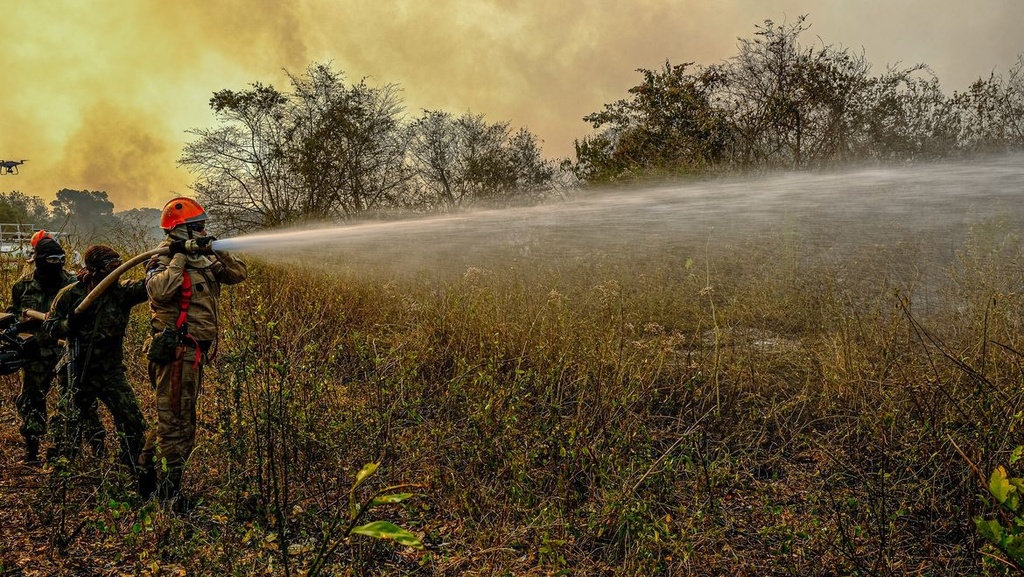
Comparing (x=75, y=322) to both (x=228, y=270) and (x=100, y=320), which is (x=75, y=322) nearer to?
(x=100, y=320)

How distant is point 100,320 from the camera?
3.90 metres

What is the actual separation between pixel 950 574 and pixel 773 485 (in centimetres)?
101

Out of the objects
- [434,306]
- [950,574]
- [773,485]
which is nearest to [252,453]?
[434,306]

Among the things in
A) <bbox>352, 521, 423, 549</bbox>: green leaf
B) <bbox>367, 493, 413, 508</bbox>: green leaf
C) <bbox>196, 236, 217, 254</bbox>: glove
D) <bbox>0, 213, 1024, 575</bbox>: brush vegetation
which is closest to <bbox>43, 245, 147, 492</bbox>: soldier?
<bbox>0, 213, 1024, 575</bbox>: brush vegetation

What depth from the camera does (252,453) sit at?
3877 millimetres

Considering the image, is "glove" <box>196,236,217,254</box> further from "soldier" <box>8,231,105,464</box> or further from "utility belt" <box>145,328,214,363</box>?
"soldier" <box>8,231,105,464</box>

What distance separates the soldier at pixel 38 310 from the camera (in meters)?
4.36

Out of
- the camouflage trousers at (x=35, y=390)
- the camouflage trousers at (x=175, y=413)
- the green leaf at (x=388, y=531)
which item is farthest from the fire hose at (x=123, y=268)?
the green leaf at (x=388, y=531)

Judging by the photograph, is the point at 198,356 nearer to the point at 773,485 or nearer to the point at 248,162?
the point at 773,485

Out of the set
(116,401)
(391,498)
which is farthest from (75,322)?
(391,498)

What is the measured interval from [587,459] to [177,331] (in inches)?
111

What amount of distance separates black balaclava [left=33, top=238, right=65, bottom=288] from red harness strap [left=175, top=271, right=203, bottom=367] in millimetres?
1716

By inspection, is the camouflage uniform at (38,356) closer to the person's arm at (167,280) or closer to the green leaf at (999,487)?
the person's arm at (167,280)

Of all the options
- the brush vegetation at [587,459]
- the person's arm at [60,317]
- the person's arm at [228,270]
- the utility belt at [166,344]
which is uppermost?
the person's arm at [228,270]
